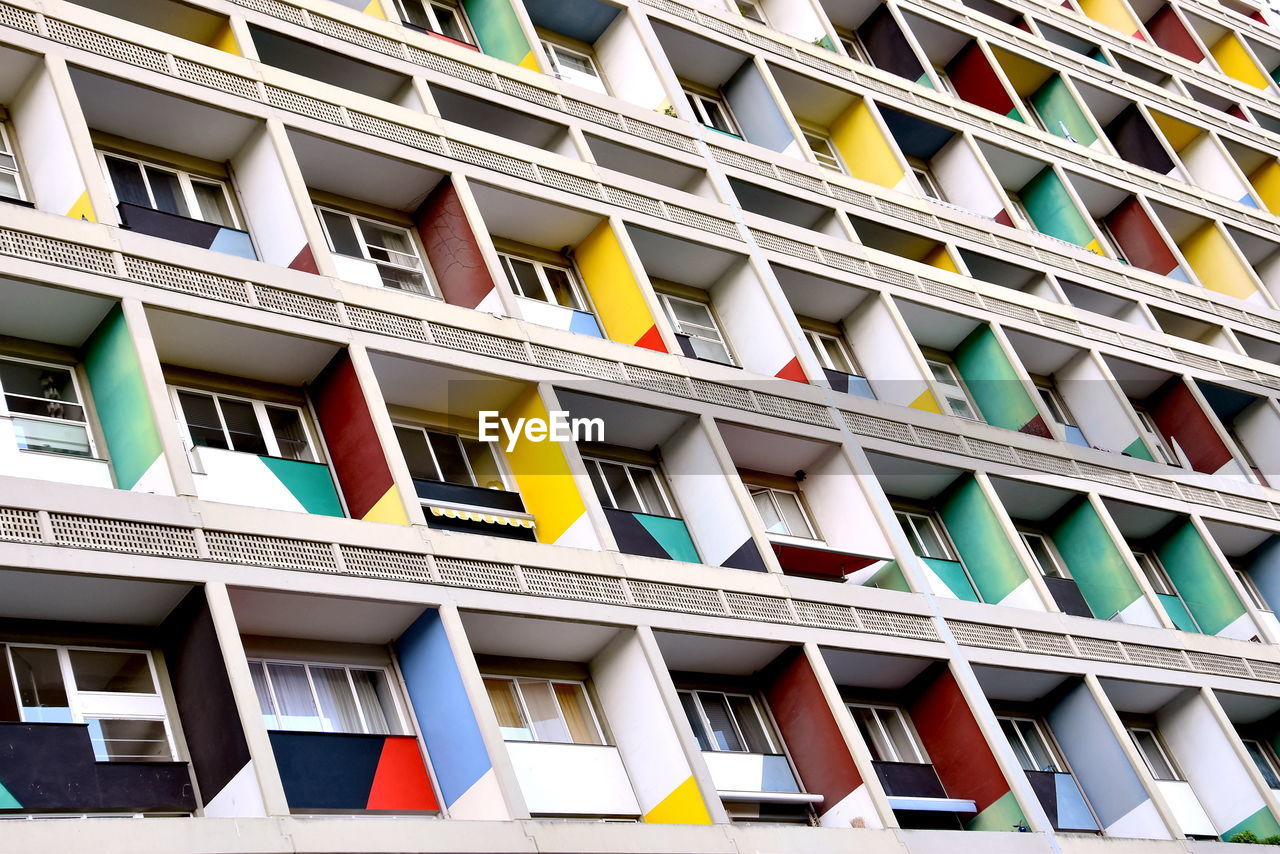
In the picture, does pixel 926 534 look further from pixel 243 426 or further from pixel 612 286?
pixel 243 426

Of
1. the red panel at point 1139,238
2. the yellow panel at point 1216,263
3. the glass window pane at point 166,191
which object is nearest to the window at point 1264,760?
the red panel at point 1139,238

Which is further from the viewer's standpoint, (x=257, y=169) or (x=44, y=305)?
(x=257, y=169)

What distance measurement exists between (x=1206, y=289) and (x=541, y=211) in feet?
68.2

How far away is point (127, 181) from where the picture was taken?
2180cm

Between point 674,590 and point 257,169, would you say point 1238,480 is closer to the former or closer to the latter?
point 674,590

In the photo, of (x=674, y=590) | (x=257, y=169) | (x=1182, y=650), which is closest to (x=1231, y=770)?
(x=1182, y=650)

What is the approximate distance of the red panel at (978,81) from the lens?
3953 cm

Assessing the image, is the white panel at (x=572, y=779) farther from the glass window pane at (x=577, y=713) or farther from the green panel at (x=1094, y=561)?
the green panel at (x=1094, y=561)

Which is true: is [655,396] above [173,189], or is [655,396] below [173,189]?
below

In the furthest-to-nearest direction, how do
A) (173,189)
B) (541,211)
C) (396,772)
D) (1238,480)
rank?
(1238,480)
(541,211)
(173,189)
(396,772)

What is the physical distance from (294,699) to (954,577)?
1372 centimetres

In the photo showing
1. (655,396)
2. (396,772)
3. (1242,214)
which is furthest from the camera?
(1242,214)

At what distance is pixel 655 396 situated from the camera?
24.2 metres

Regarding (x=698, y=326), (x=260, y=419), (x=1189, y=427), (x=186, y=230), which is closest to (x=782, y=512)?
(x=698, y=326)
